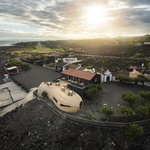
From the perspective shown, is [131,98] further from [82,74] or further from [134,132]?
[82,74]

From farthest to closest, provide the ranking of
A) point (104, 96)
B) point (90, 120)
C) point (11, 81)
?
point (11, 81), point (104, 96), point (90, 120)

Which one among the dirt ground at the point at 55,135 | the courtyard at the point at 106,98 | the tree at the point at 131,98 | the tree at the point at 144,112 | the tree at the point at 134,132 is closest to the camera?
the dirt ground at the point at 55,135

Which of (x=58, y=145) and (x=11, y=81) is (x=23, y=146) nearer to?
(x=58, y=145)

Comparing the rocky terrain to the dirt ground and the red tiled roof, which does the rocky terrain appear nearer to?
the dirt ground

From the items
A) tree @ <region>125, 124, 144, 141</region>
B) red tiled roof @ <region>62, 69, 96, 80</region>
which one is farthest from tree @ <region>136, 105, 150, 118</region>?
red tiled roof @ <region>62, 69, 96, 80</region>

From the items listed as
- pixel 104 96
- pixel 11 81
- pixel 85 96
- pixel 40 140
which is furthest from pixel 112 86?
pixel 11 81

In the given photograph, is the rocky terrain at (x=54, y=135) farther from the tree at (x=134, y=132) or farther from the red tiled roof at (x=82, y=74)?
the red tiled roof at (x=82, y=74)

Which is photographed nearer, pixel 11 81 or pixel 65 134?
pixel 65 134

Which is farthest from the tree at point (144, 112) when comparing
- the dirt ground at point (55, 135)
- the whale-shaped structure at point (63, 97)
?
the whale-shaped structure at point (63, 97)
